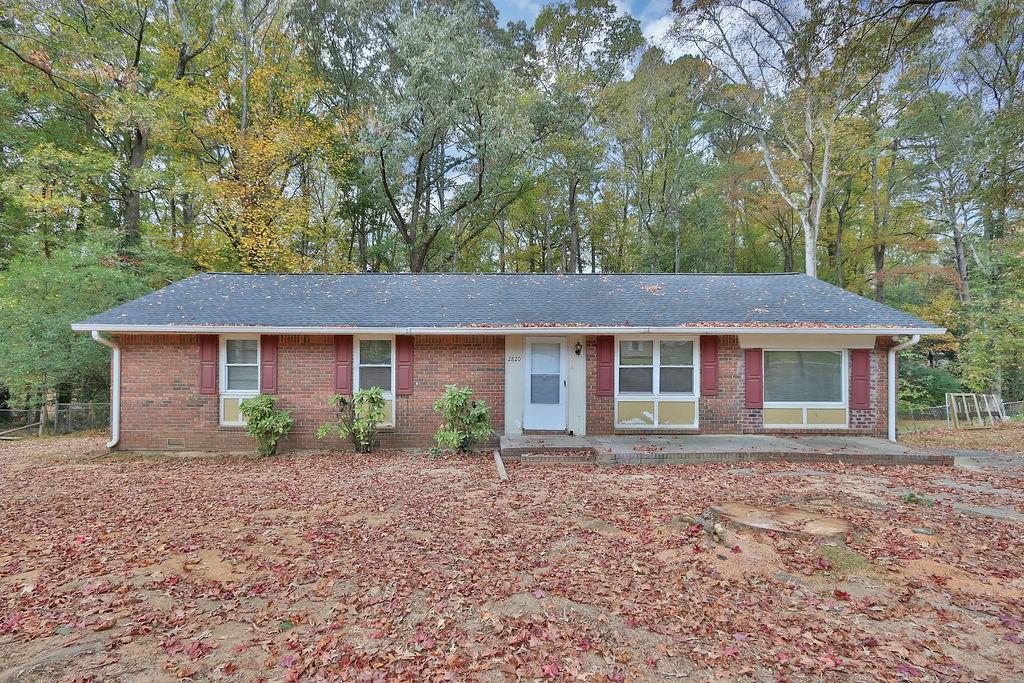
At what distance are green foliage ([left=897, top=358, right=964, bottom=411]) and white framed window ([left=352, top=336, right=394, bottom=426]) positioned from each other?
18.4 metres

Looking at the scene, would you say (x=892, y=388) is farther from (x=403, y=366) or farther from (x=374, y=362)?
(x=374, y=362)

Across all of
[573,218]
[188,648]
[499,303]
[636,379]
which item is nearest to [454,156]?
[573,218]

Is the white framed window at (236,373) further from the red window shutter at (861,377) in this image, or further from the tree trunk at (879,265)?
the tree trunk at (879,265)

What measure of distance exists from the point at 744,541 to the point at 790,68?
6.76 meters

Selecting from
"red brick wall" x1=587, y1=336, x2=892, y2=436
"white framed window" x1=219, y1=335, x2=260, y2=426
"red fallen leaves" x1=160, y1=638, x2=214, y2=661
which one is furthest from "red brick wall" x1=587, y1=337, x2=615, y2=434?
"red fallen leaves" x1=160, y1=638, x2=214, y2=661

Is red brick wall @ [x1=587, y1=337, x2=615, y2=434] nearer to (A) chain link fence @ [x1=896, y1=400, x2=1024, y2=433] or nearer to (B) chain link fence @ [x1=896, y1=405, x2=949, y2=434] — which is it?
(A) chain link fence @ [x1=896, y1=400, x2=1024, y2=433]

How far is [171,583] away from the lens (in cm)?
351

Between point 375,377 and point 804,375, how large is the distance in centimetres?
829

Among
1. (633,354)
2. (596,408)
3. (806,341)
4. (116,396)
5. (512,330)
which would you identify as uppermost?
(512,330)

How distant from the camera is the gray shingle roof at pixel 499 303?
8.62 metres

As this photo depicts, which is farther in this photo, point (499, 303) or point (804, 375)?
point (499, 303)

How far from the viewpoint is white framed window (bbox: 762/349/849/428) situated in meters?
8.91

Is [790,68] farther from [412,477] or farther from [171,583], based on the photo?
[171,583]

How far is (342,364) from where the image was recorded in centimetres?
888
